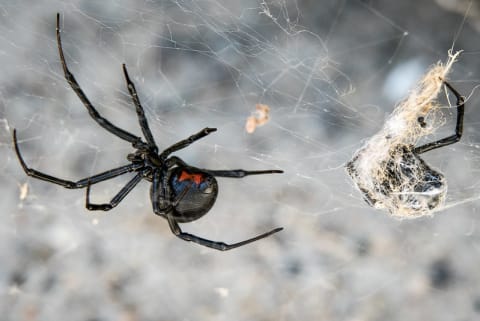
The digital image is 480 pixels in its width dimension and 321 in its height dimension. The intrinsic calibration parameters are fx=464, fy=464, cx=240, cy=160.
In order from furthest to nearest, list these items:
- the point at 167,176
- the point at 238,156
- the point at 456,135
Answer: the point at 238,156
the point at 167,176
the point at 456,135

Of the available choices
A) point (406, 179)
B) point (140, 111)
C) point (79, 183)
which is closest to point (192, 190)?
point (140, 111)

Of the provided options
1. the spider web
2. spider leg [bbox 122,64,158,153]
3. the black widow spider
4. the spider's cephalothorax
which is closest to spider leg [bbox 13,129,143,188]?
the black widow spider

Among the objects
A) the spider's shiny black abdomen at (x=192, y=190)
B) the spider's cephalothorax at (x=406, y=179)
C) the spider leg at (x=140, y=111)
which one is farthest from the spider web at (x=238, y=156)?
the spider's shiny black abdomen at (x=192, y=190)

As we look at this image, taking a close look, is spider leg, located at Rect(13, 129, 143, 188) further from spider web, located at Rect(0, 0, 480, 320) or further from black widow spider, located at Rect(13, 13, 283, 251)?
spider web, located at Rect(0, 0, 480, 320)

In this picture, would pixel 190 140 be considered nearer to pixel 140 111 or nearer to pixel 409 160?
pixel 140 111

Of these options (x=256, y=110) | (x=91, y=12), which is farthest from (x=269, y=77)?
(x=91, y=12)

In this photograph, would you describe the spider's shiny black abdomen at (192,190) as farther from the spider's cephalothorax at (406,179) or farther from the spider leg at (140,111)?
the spider's cephalothorax at (406,179)

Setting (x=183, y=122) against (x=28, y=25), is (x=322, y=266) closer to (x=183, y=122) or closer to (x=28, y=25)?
(x=183, y=122)
